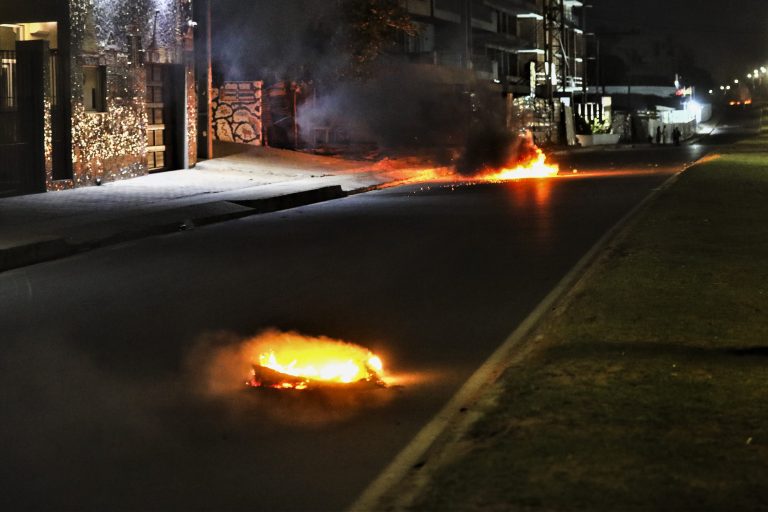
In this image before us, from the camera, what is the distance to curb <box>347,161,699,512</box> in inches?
217

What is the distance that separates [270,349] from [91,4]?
18473 millimetres

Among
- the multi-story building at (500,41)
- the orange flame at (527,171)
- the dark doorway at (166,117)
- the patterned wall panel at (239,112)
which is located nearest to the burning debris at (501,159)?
the orange flame at (527,171)

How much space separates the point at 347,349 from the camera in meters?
9.27

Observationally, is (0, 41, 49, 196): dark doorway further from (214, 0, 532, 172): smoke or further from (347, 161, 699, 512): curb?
(347, 161, 699, 512): curb

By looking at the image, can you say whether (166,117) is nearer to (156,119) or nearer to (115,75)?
(156,119)

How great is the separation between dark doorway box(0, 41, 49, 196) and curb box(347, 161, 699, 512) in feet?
48.2

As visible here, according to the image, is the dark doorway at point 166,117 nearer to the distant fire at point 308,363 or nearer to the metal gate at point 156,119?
the metal gate at point 156,119

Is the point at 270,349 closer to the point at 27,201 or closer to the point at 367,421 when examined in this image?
the point at 367,421

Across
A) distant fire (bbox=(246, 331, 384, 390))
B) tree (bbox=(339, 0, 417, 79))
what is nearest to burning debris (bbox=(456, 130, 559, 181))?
tree (bbox=(339, 0, 417, 79))

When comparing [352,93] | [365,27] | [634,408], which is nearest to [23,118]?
[365,27]

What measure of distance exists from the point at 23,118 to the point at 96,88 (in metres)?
3.16

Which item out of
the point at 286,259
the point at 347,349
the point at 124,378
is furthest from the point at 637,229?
the point at 124,378

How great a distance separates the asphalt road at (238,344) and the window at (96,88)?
8.06 meters

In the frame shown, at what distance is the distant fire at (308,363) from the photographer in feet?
26.9
